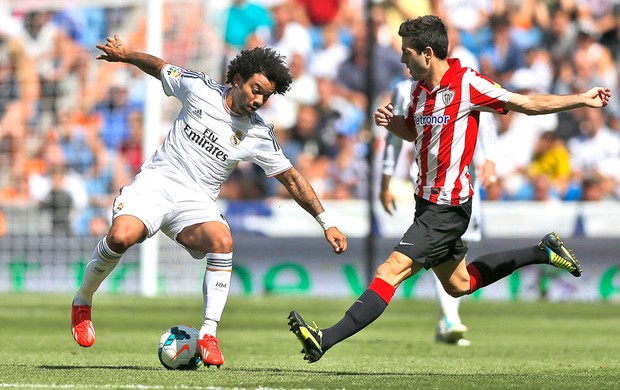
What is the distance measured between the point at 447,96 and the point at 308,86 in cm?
1287

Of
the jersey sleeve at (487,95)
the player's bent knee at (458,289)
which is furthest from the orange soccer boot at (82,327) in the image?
the jersey sleeve at (487,95)

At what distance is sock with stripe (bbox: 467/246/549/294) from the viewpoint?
7961 millimetres

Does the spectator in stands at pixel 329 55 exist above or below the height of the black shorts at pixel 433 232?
above

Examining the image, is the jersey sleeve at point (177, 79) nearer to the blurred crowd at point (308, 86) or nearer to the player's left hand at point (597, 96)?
the player's left hand at point (597, 96)

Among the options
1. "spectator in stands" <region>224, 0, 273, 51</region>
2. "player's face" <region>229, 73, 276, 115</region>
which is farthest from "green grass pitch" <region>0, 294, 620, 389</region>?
"spectator in stands" <region>224, 0, 273, 51</region>

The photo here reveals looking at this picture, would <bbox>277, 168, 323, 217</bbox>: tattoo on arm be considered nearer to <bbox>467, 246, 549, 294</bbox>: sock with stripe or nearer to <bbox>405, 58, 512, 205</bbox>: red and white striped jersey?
<bbox>405, 58, 512, 205</bbox>: red and white striped jersey

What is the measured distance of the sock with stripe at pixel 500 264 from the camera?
796 cm

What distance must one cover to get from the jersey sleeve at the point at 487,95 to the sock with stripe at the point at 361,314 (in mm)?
1243

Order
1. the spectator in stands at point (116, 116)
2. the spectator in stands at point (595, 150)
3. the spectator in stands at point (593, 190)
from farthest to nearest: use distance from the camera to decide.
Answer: the spectator in stands at point (116, 116)
the spectator in stands at point (595, 150)
the spectator in stands at point (593, 190)

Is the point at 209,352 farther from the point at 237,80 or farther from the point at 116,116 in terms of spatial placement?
the point at 116,116

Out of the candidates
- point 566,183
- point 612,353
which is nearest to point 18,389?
point 612,353

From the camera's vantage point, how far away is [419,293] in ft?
57.2

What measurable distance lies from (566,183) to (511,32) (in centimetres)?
286

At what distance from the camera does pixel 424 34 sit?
7242 mm
